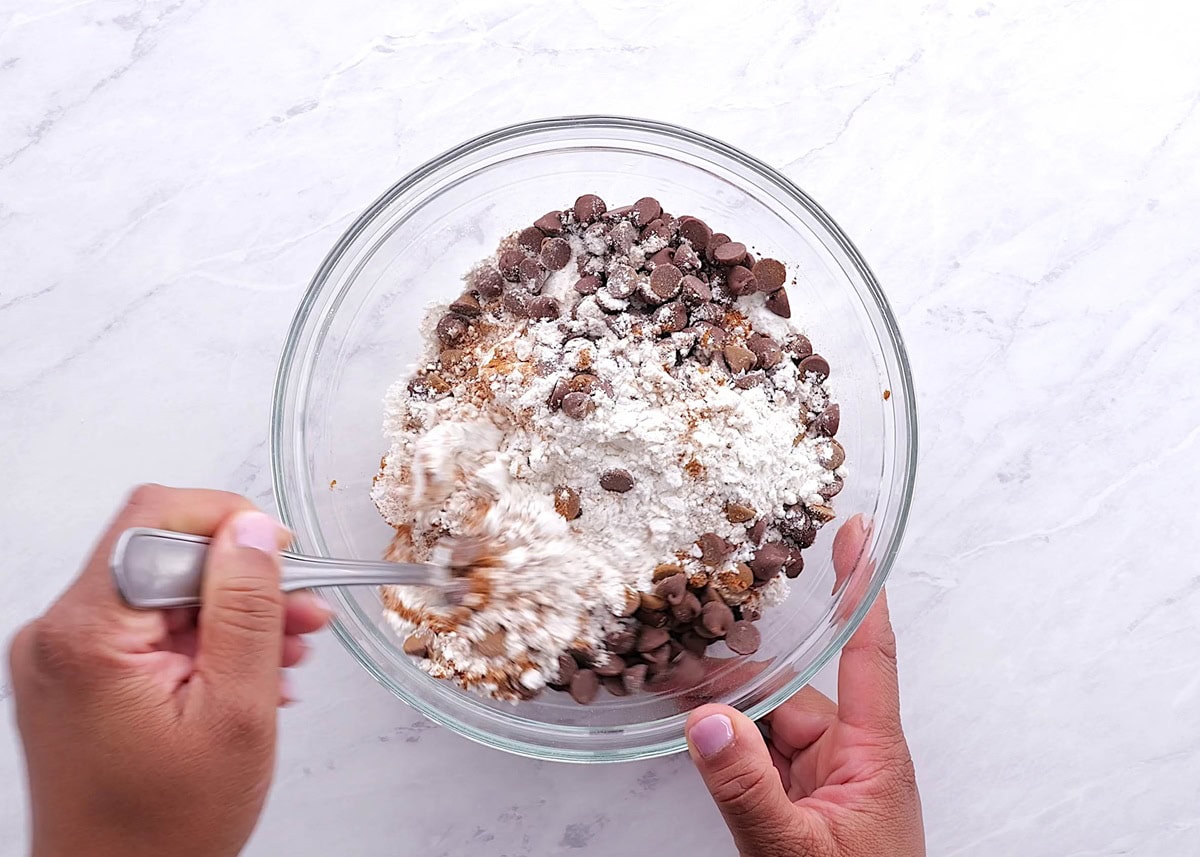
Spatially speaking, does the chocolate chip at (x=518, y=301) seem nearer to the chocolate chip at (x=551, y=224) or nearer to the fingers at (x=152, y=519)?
the chocolate chip at (x=551, y=224)

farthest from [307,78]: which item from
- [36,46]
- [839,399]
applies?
[839,399]

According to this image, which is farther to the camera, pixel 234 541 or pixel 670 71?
pixel 670 71

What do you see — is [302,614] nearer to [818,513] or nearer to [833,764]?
[818,513]

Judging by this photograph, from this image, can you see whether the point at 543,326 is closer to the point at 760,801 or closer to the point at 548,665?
the point at 548,665

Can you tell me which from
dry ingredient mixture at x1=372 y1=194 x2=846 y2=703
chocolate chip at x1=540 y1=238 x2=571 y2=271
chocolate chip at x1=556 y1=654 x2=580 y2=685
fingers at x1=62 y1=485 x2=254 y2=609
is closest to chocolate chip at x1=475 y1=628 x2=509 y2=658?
dry ingredient mixture at x1=372 y1=194 x2=846 y2=703

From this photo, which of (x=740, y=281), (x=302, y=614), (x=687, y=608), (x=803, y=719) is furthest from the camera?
(x=803, y=719)

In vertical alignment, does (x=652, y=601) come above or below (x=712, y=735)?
above

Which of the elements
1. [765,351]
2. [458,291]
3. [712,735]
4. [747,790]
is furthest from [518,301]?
[747,790]
